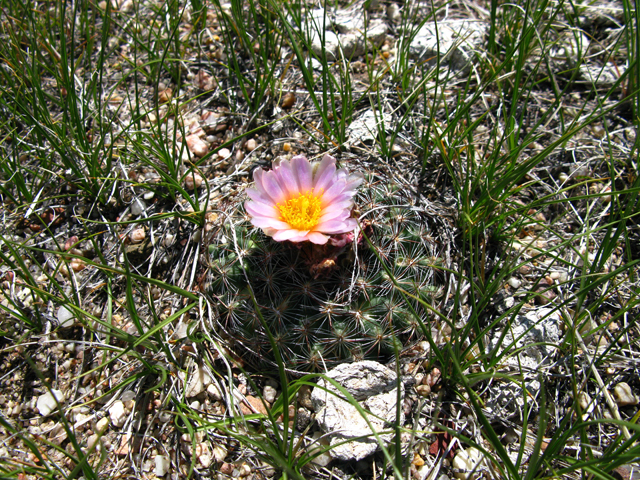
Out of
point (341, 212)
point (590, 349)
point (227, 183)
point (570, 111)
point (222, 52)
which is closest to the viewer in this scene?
point (341, 212)

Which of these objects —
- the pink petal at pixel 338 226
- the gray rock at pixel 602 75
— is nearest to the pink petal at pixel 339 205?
the pink petal at pixel 338 226

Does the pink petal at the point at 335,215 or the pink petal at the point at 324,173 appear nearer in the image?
the pink petal at the point at 335,215

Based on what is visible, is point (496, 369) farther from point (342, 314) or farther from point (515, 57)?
point (515, 57)

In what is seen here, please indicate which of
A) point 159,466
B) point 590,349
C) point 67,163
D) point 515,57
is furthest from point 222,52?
point 590,349

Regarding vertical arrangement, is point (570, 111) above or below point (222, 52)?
below

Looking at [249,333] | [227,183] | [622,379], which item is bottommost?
[622,379]

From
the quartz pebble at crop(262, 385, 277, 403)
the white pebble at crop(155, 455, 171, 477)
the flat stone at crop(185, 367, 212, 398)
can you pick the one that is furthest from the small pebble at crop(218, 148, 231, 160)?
the white pebble at crop(155, 455, 171, 477)

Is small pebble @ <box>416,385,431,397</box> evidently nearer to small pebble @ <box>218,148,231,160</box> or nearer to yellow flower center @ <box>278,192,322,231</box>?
yellow flower center @ <box>278,192,322,231</box>

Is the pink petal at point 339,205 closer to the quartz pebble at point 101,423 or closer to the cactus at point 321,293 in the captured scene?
the cactus at point 321,293
